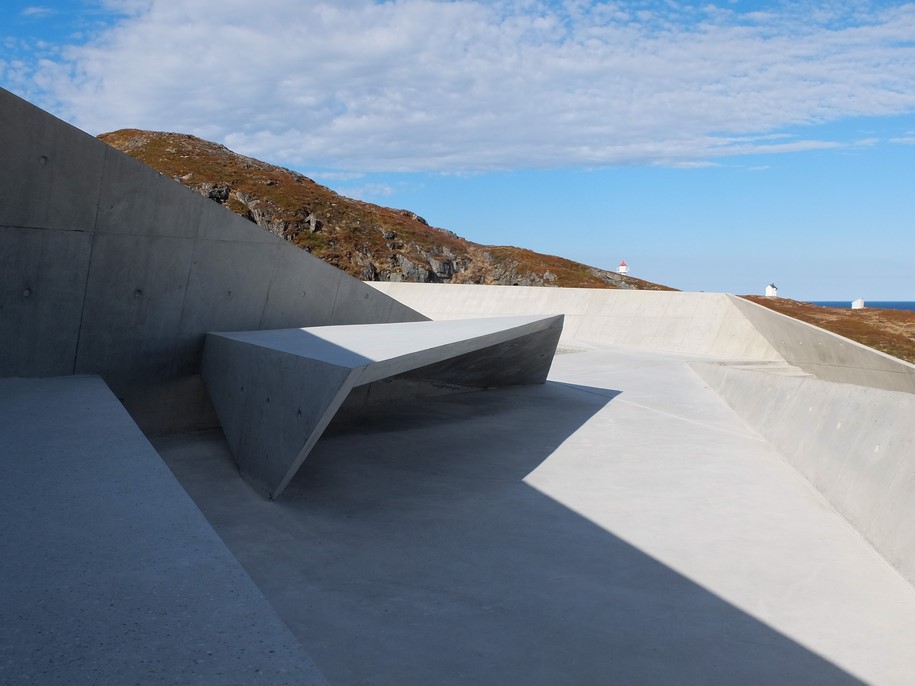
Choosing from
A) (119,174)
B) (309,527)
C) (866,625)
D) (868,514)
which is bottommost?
(309,527)

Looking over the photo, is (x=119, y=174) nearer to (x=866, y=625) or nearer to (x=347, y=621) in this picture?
(x=347, y=621)

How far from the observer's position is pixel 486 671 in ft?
10.5

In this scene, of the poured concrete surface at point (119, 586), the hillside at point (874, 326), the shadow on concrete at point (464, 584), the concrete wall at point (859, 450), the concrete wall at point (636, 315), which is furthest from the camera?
the hillside at point (874, 326)

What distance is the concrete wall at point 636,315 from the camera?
16203 millimetres

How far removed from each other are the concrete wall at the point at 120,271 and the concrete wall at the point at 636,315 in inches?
438

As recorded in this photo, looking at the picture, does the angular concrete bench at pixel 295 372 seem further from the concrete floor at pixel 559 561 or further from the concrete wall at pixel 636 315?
the concrete wall at pixel 636 315

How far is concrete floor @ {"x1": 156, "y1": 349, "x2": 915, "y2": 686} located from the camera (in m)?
3.35

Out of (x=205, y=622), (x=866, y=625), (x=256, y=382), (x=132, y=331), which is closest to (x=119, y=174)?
(x=132, y=331)

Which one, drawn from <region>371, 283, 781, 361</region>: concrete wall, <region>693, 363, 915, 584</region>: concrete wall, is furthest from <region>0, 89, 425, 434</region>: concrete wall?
<region>371, 283, 781, 361</region>: concrete wall

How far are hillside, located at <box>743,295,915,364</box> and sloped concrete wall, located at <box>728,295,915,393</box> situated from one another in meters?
8.70

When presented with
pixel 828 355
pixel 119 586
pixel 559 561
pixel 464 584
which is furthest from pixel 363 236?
pixel 119 586

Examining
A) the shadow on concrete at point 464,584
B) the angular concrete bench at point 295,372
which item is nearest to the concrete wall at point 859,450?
A: the shadow on concrete at point 464,584

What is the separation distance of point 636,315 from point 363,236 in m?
33.2

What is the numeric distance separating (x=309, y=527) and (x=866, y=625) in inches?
131
